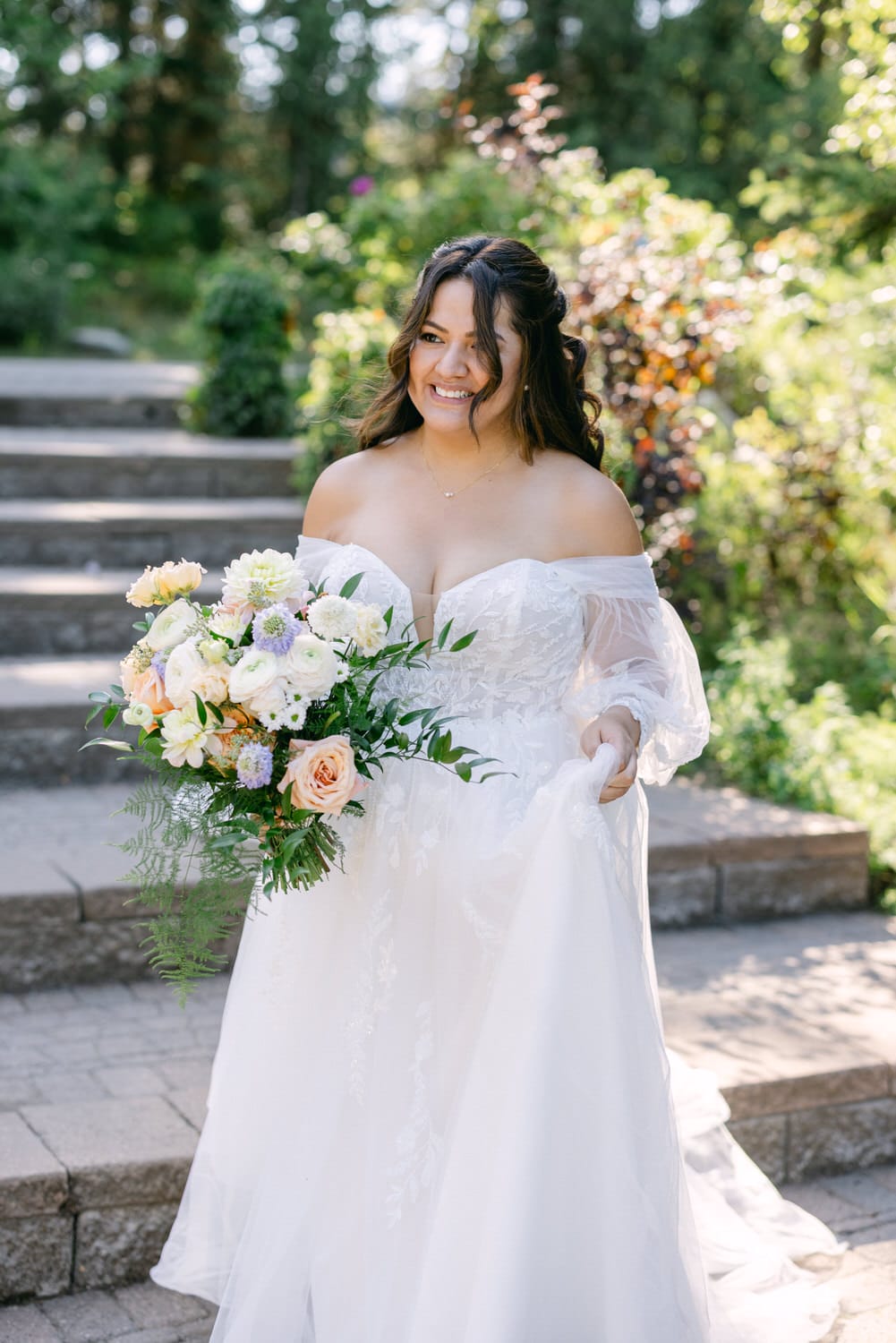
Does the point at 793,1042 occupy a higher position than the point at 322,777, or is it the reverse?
the point at 322,777

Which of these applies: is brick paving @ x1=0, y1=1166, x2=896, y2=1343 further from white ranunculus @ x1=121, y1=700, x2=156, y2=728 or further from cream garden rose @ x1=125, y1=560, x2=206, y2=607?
cream garden rose @ x1=125, y1=560, x2=206, y2=607

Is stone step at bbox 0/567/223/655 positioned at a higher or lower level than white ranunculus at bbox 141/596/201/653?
lower

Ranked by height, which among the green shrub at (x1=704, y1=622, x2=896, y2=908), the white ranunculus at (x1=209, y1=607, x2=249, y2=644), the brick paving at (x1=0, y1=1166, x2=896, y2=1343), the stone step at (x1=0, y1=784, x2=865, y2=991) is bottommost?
the brick paving at (x1=0, y1=1166, x2=896, y2=1343)

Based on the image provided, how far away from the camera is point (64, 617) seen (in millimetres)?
6430

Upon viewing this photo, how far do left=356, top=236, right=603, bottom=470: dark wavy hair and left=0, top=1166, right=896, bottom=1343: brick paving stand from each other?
198cm

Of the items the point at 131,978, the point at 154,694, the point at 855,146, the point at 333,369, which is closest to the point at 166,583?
the point at 154,694

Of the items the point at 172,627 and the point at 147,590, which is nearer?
the point at 172,627

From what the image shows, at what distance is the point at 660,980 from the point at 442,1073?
2009mm

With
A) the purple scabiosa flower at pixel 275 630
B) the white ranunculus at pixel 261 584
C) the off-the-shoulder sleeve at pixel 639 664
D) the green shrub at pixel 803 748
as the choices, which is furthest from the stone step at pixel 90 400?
the purple scabiosa flower at pixel 275 630

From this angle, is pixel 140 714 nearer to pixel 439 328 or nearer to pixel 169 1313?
pixel 439 328

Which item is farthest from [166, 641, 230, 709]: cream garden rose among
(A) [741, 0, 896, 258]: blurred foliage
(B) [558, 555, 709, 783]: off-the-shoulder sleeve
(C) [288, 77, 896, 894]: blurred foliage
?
(A) [741, 0, 896, 258]: blurred foliage

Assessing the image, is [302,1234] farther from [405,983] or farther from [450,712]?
[450,712]

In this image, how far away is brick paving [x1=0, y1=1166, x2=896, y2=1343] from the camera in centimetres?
293

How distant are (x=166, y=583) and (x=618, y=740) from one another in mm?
940
